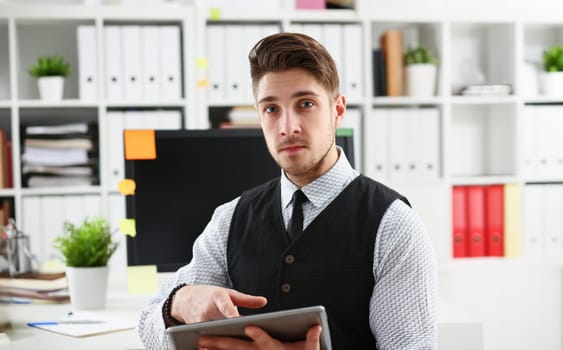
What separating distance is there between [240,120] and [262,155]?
142 centimetres

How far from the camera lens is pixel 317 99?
1.40 meters

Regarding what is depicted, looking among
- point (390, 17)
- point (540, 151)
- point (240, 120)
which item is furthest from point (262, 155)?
point (540, 151)

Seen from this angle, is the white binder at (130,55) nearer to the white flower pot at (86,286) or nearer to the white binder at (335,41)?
the white binder at (335,41)

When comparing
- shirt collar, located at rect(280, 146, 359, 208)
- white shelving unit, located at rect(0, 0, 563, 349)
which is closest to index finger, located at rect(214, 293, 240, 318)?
shirt collar, located at rect(280, 146, 359, 208)

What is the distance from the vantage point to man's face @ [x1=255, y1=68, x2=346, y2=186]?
1393 mm

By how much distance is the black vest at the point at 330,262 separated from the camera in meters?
1.36

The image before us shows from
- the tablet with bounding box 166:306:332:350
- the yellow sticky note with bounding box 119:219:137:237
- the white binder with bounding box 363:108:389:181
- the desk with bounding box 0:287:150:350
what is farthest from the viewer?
the white binder with bounding box 363:108:389:181

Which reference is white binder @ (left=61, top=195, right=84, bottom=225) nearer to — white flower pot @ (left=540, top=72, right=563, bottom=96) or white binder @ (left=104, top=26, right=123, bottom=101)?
white binder @ (left=104, top=26, right=123, bottom=101)

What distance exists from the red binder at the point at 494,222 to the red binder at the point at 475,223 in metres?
0.03

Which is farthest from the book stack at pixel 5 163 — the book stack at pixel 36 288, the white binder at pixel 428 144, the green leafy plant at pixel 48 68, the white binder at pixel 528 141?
the white binder at pixel 528 141

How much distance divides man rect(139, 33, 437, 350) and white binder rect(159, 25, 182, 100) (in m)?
1.90

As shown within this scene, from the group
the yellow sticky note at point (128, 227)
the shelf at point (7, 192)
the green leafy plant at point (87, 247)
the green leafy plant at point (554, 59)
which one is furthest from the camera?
the green leafy plant at point (554, 59)

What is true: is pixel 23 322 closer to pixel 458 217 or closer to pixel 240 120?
pixel 240 120

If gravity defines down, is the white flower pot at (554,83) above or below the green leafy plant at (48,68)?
below
